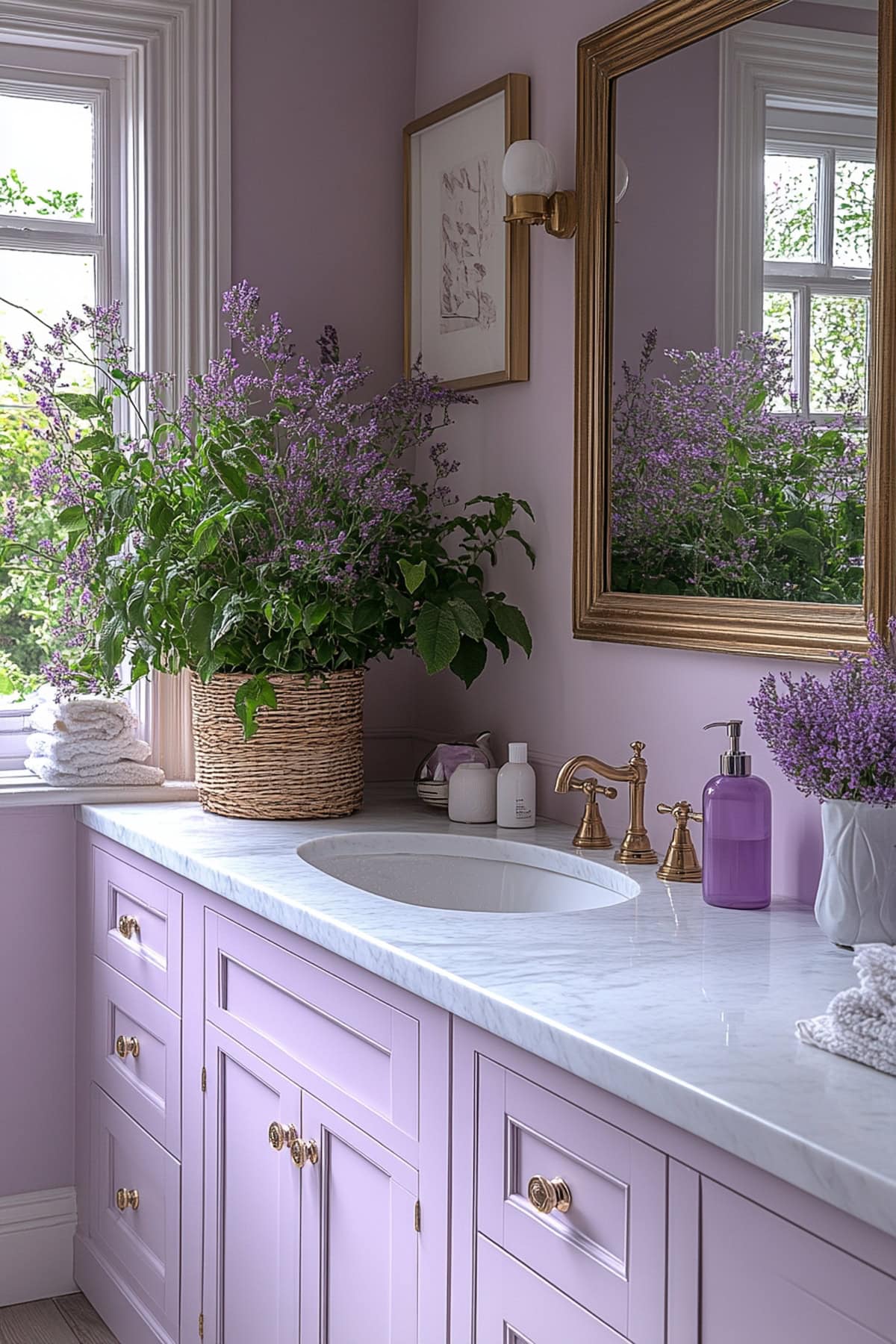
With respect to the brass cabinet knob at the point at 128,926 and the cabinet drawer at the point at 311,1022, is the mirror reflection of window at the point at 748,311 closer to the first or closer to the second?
the cabinet drawer at the point at 311,1022

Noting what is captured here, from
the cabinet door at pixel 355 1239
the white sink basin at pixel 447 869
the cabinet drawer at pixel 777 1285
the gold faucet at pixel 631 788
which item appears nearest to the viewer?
the cabinet drawer at pixel 777 1285

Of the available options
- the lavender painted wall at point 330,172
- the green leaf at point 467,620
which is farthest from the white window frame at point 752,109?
the lavender painted wall at point 330,172

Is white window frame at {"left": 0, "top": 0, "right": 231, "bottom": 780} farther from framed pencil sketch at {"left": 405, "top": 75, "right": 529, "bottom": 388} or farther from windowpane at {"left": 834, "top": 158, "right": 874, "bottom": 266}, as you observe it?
windowpane at {"left": 834, "top": 158, "right": 874, "bottom": 266}

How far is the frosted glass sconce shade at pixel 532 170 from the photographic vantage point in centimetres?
222

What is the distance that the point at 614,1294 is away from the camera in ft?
3.83

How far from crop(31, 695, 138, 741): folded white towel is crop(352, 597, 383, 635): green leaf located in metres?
0.59

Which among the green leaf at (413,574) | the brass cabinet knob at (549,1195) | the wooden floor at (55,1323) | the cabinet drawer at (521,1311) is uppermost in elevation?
the green leaf at (413,574)

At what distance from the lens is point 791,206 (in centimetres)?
175

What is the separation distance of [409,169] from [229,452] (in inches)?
37.7

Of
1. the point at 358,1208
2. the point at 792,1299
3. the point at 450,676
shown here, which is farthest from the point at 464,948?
the point at 450,676

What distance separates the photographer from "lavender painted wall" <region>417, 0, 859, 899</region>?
6.65 ft

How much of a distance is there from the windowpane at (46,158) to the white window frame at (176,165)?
0.19 ft

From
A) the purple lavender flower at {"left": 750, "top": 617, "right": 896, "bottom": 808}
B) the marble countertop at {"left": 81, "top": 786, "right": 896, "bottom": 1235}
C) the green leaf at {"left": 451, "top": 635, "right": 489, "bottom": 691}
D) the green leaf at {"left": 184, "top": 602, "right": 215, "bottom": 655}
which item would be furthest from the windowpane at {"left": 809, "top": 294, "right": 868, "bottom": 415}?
the green leaf at {"left": 184, "top": 602, "right": 215, "bottom": 655}

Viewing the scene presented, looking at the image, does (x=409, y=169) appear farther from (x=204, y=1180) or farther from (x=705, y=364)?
(x=204, y=1180)
